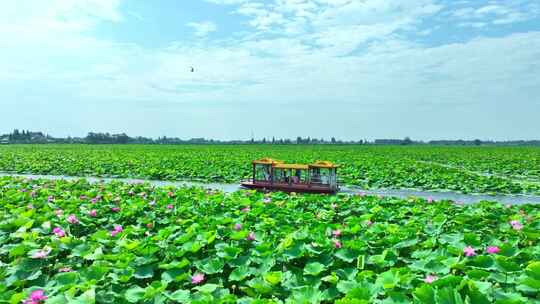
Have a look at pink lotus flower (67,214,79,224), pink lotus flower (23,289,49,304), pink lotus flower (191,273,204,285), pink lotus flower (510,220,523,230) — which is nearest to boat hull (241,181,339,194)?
pink lotus flower (510,220,523,230)

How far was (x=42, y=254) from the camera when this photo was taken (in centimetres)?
311

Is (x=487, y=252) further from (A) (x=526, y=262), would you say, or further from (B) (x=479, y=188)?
(B) (x=479, y=188)

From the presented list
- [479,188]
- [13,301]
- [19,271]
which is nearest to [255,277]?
[13,301]

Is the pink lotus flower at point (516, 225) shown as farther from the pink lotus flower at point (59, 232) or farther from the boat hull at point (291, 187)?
the boat hull at point (291, 187)

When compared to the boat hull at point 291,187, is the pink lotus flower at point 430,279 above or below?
above

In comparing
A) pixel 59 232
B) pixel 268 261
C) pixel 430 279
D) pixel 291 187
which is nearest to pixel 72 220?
pixel 59 232

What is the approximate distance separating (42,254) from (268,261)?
80.3 inches

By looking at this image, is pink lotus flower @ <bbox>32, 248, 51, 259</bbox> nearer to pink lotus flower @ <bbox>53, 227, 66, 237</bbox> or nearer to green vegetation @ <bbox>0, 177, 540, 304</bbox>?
green vegetation @ <bbox>0, 177, 540, 304</bbox>

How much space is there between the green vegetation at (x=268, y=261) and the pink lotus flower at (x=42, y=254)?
0.02m

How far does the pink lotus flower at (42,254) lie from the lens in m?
3.09

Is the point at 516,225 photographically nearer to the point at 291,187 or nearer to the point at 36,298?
the point at 36,298

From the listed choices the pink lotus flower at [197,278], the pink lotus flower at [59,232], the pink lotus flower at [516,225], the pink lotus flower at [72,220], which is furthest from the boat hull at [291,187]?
the pink lotus flower at [197,278]

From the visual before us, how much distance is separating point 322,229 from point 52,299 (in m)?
2.70

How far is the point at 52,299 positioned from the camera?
7.70 feet
